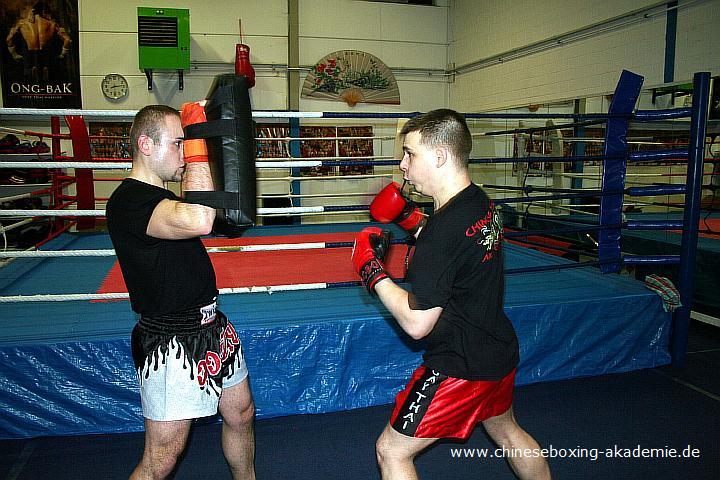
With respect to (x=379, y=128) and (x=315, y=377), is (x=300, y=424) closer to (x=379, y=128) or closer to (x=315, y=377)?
(x=315, y=377)

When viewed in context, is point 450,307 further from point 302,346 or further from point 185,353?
point 302,346

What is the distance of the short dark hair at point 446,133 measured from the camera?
1381 mm

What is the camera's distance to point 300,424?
2.38m

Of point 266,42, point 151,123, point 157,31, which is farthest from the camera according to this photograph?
point 266,42

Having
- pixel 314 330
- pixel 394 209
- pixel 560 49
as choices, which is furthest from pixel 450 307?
pixel 560 49

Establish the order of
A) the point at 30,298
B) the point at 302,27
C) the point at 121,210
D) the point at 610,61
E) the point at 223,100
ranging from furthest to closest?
the point at 302,27
the point at 610,61
the point at 30,298
the point at 121,210
the point at 223,100

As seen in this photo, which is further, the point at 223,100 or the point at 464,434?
the point at 464,434

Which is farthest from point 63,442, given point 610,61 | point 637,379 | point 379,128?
point 379,128

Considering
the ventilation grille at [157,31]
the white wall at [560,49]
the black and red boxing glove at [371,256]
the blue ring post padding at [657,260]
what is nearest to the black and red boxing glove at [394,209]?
the black and red boxing glove at [371,256]

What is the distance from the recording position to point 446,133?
1.38 m

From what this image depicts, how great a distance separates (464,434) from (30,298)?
197 cm

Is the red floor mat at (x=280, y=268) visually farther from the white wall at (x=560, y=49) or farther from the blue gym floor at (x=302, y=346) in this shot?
the white wall at (x=560, y=49)

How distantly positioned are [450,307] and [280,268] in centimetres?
223

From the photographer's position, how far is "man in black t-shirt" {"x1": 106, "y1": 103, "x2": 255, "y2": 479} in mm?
1425
